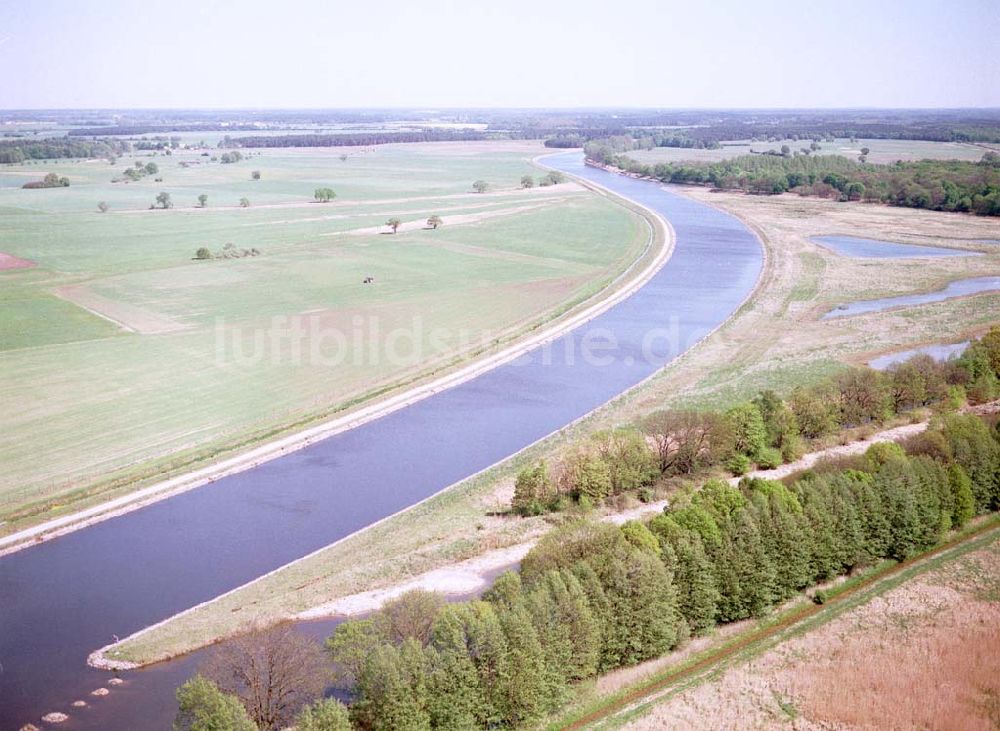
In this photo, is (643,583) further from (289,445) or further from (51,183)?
(51,183)

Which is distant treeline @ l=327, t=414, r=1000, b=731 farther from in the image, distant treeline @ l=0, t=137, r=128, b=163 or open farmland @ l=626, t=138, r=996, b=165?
distant treeline @ l=0, t=137, r=128, b=163

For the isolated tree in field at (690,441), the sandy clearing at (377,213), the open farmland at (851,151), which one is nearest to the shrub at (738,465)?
the isolated tree in field at (690,441)

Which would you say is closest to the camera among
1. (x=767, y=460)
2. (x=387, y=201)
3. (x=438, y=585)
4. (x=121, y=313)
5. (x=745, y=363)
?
(x=438, y=585)

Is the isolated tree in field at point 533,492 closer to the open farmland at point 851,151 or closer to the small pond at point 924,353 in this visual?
the small pond at point 924,353

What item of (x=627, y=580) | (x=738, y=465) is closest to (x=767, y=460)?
(x=738, y=465)

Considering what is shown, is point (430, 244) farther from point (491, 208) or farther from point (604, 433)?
point (604, 433)

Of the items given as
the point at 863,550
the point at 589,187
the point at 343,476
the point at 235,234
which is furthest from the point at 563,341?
the point at 589,187

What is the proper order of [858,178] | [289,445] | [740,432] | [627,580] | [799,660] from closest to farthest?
1. [627,580]
2. [799,660]
3. [740,432]
4. [289,445]
5. [858,178]

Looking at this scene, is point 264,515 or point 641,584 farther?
point 264,515
